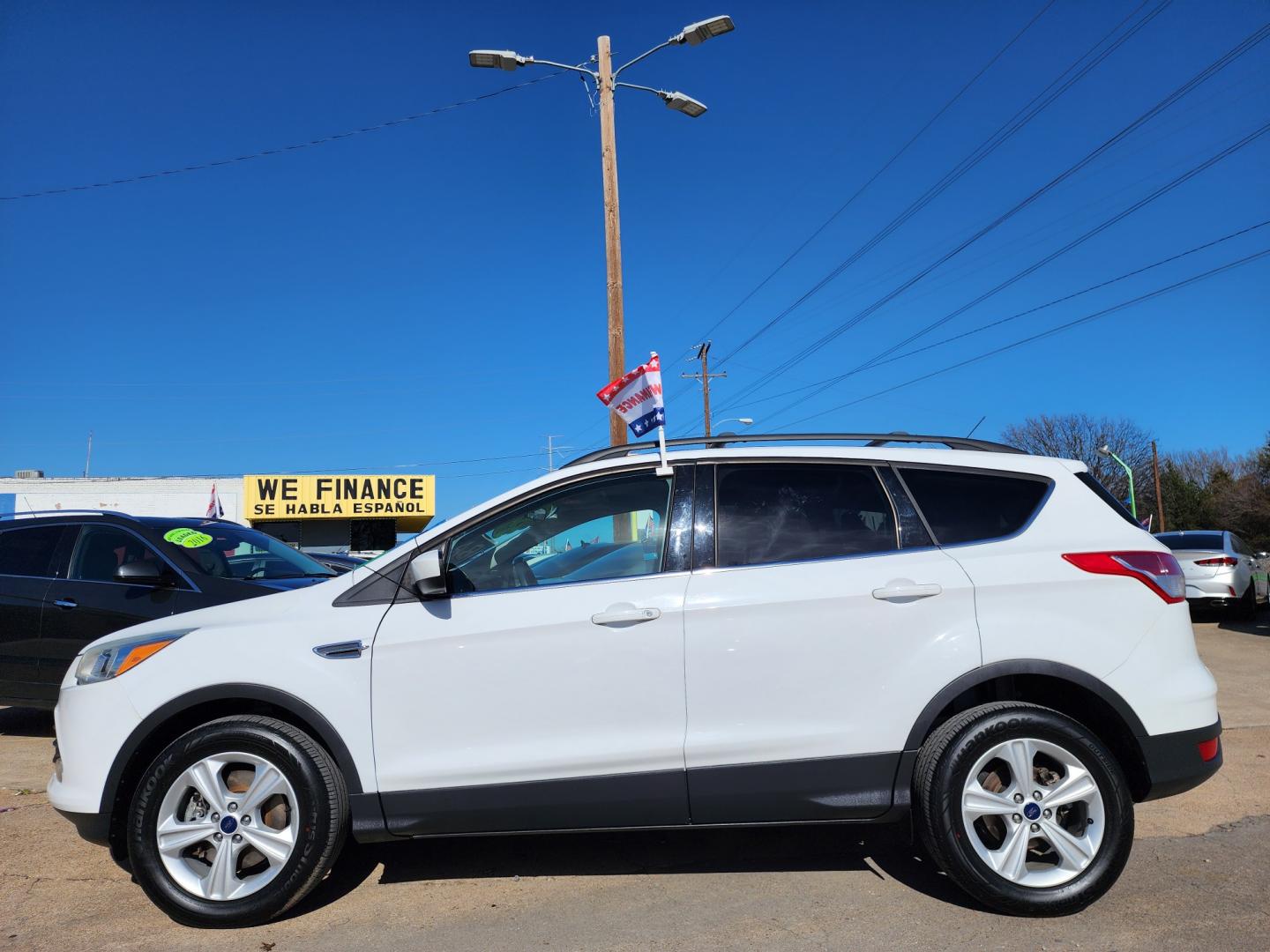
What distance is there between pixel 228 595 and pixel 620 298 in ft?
21.3

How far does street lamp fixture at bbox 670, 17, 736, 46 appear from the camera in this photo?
10125 mm

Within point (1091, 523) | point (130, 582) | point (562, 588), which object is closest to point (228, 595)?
point (130, 582)

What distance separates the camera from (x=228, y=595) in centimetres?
593

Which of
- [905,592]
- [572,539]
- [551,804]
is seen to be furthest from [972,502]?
[551,804]

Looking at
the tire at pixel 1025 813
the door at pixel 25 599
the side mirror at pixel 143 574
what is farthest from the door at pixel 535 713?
the door at pixel 25 599

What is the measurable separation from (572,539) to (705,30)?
8.81 metres

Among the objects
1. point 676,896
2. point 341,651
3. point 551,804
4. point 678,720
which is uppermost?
point 341,651

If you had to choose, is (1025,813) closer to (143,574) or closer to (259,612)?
(259,612)

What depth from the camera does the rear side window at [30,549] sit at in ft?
20.3

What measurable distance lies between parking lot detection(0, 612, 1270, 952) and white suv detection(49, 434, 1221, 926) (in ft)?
0.71

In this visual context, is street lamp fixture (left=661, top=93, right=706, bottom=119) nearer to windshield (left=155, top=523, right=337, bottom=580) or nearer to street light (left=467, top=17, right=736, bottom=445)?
street light (left=467, top=17, right=736, bottom=445)

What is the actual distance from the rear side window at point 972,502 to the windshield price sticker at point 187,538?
17.4ft

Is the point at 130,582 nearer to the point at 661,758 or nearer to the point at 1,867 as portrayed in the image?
the point at 1,867

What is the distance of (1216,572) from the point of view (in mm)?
11391
